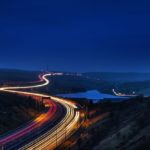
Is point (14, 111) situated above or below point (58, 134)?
above

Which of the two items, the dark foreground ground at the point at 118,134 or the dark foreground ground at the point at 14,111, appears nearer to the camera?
the dark foreground ground at the point at 118,134

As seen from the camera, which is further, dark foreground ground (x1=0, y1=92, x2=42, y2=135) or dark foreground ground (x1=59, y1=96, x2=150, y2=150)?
dark foreground ground (x1=0, y1=92, x2=42, y2=135)

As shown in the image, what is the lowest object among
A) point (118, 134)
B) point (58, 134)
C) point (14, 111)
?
point (58, 134)

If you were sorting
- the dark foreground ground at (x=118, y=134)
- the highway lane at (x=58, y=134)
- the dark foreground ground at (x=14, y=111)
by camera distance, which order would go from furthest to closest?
the dark foreground ground at (x=14, y=111) < the highway lane at (x=58, y=134) < the dark foreground ground at (x=118, y=134)

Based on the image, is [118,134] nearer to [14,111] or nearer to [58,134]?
[58,134]

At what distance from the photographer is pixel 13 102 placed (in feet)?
377

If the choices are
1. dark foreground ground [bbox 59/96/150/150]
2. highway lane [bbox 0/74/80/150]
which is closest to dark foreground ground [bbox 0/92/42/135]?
highway lane [bbox 0/74/80/150]

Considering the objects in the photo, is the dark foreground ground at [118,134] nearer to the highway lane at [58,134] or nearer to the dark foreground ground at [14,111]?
the highway lane at [58,134]

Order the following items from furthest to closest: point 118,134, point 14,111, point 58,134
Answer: point 14,111 → point 58,134 → point 118,134

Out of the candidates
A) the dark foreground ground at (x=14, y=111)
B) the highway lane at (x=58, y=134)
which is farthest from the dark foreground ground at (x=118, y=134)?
the dark foreground ground at (x=14, y=111)

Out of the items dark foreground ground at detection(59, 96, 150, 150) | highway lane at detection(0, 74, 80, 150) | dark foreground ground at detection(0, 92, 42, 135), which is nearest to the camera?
dark foreground ground at detection(59, 96, 150, 150)

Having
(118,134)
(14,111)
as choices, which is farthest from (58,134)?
(14,111)

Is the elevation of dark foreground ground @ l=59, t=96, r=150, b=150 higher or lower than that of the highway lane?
higher

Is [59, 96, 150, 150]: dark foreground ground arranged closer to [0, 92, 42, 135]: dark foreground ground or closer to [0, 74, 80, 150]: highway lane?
[0, 74, 80, 150]: highway lane
